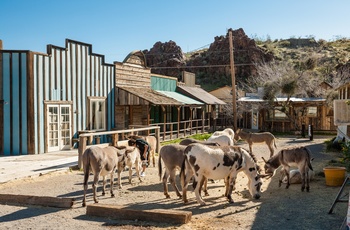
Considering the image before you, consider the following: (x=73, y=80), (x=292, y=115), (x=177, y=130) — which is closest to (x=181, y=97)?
(x=177, y=130)

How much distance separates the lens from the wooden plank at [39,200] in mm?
8344

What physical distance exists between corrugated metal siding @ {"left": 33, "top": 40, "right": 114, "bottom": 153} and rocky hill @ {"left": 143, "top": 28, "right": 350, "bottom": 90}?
4101cm

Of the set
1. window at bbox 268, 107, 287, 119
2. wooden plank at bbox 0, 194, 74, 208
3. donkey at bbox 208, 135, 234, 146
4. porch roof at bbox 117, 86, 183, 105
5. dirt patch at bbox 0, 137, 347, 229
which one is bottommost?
dirt patch at bbox 0, 137, 347, 229

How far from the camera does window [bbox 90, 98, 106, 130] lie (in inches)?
787

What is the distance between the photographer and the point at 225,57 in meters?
65.1

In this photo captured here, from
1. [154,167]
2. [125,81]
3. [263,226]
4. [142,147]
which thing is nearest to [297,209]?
[263,226]

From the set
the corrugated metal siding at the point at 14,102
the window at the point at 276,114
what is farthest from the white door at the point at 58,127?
the window at the point at 276,114

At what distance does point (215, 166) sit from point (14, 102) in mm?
11090

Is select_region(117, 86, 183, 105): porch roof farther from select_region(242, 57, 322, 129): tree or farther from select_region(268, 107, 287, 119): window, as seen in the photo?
select_region(268, 107, 287, 119): window

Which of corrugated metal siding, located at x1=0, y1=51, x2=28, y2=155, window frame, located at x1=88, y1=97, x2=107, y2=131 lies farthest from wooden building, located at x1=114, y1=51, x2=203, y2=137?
corrugated metal siding, located at x1=0, y1=51, x2=28, y2=155

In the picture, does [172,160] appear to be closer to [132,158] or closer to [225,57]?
[132,158]

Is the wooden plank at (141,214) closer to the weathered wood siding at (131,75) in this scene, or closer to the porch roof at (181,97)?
the weathered wood siding at (131,75)

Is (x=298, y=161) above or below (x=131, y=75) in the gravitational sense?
below

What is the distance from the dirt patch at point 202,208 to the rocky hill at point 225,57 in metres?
50.3
